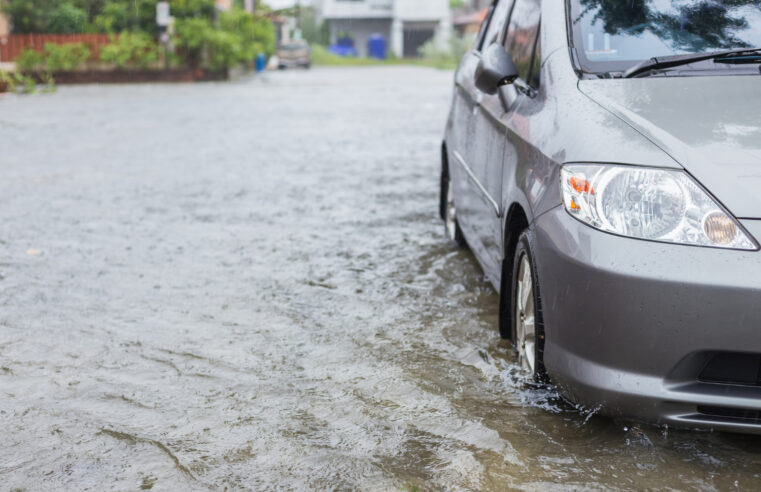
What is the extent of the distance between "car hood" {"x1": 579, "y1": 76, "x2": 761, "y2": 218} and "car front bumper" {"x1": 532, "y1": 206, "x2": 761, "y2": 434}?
6.3 inches

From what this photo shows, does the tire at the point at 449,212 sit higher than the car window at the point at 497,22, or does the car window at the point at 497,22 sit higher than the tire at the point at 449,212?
the car window at the point at 497,22

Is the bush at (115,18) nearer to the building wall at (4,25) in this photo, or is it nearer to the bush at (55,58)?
the bush at (55,58)

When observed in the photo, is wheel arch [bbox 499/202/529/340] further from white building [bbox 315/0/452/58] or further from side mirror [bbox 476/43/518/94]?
white building [bbox 315/0/452/58]

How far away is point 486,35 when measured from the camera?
18.3 ft

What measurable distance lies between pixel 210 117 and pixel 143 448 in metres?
13.8

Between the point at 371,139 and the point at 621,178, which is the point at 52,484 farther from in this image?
the point at 371,139

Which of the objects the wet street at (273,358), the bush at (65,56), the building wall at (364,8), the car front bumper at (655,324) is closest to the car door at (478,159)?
the wet street at (273,358)

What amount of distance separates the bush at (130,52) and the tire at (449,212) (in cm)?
2537

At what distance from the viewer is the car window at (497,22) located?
5.01 m

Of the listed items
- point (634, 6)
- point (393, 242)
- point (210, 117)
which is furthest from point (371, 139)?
point (634, 6)

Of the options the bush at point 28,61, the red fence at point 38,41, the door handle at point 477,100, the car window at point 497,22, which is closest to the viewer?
the door handle at point 477,100

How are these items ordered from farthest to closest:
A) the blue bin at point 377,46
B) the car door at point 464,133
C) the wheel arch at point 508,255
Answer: the blue bin at point 377,46
the car door at point 464,133
the wheel arch at point 508,255

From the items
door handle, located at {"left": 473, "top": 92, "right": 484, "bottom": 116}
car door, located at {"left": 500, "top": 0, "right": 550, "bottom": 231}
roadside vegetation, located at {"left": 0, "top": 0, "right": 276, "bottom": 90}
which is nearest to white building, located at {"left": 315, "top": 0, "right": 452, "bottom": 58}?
roadside vegetation, located at {"left": 0, "top": 0, "right": 276, "bottom": 90}

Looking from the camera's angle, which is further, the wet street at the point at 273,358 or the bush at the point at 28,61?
the bush at the point at 28,61
